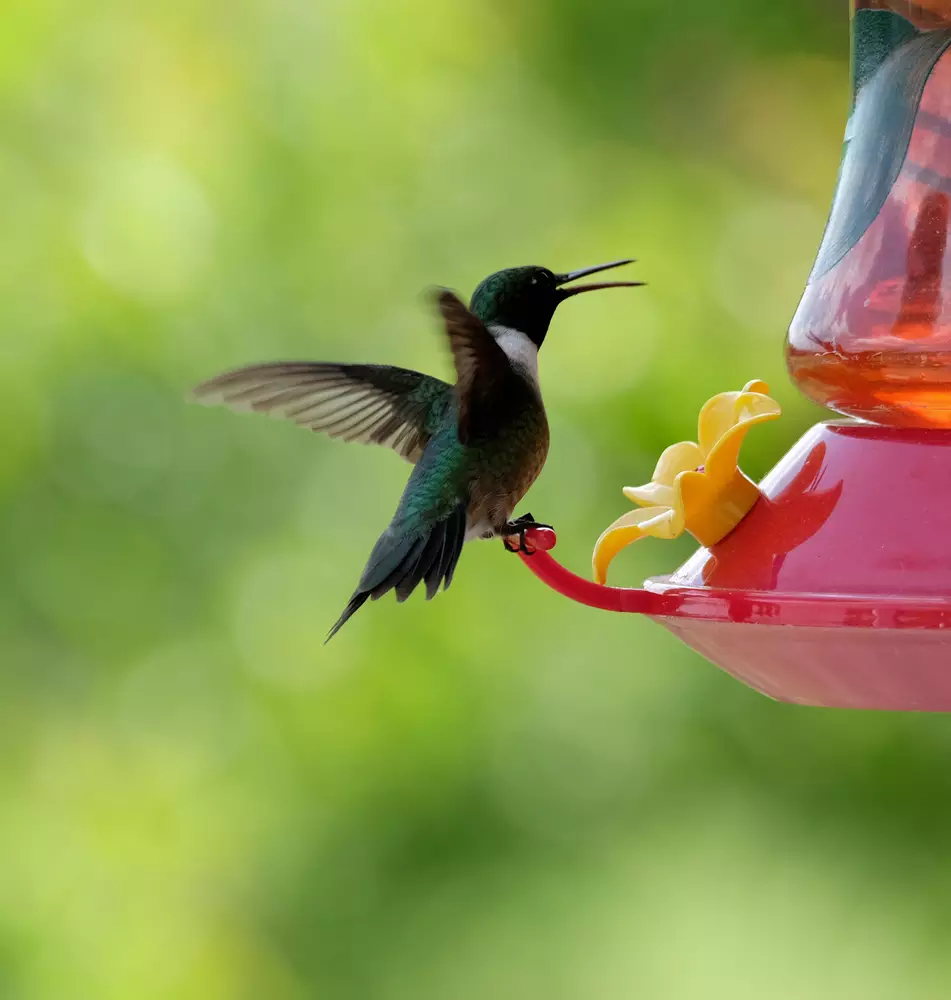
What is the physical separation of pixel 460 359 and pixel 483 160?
8.60ft

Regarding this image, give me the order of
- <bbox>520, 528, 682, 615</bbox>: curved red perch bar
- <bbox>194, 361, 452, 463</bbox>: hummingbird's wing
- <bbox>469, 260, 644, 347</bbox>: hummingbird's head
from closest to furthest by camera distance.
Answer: <bbox>520, 528, 682, 615</bbox>: curved red perch bar < <bbox>194, 361, 452, 463</bbox>: hummingbird's wing < <bbox>469, 260, 644, 347</bbox>: hummingbird's head

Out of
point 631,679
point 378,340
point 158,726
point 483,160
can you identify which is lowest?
point 158,726

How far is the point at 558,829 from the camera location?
4.82 meters

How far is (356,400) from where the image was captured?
2826mm

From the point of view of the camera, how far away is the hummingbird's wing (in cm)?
268

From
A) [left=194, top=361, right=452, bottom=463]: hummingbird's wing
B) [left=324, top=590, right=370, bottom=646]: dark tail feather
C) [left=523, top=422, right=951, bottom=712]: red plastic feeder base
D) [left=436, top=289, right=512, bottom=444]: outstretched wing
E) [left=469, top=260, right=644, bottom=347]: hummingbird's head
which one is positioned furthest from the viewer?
[left=469, top=260, right=644, bottom=347]: hummingbird's head

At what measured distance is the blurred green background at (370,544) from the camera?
14.8 feet

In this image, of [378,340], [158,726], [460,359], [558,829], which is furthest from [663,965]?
[460,359]

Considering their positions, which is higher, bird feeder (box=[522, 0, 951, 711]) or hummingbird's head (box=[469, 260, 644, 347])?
hummingbird's head (box=[469, 260, 644, 347])

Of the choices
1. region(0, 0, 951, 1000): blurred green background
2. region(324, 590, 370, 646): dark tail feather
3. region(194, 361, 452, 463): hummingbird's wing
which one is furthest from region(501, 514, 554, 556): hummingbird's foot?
region(0, 0, 951, 1000): blurred green background

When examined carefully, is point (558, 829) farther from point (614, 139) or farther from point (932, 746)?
point (614, 139)

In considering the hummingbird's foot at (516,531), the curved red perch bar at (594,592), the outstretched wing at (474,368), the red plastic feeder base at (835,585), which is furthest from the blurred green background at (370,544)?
the red plastic feeder base at (835,585)

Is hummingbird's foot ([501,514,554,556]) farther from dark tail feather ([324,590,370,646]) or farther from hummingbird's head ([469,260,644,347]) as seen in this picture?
hummingbird's head ([469,260,644,347])

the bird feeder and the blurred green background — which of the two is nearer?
the bird feeder
